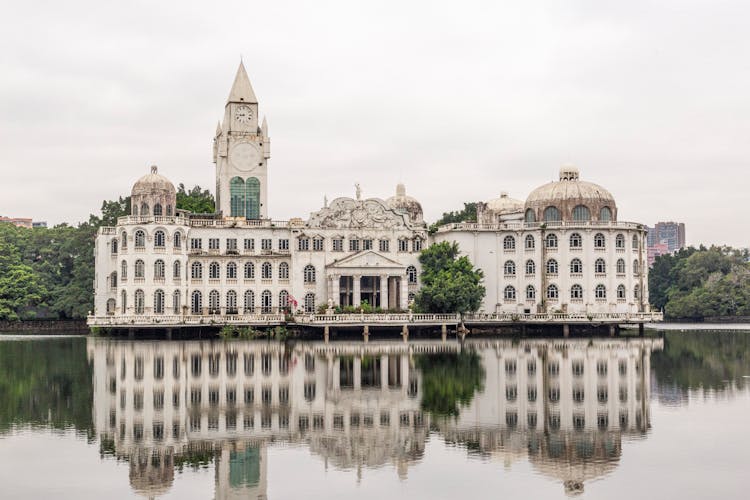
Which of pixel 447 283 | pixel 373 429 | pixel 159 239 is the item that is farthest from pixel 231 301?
pixel 373 429

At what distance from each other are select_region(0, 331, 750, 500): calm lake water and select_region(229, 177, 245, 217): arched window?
41.8 m

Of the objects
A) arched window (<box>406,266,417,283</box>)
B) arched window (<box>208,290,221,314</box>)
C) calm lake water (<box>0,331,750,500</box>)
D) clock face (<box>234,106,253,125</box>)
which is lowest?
calm lake water (<box>0,331,750,500</box>)

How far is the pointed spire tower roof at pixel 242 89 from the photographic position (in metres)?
96.3

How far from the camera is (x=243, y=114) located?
315 ft

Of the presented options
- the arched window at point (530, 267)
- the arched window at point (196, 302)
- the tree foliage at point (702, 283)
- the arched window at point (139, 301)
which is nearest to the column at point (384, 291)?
the arched window at point (530, 267)

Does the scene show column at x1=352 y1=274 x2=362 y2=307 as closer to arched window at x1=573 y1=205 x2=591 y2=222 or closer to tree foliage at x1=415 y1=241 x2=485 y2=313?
tree foliage at x1=415 y1=241 x2=485 y2=313

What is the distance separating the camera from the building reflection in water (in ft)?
83.9

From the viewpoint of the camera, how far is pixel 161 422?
31.5 m

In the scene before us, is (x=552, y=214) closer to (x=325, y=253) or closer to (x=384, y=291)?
(x=384, y=291)

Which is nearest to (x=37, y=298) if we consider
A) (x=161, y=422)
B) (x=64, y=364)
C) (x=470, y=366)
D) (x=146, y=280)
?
(x=146, y=280)

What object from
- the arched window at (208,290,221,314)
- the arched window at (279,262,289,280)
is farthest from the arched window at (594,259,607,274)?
the arched window at (208,290,221,314)

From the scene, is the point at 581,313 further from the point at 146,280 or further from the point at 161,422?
the point at 161,422

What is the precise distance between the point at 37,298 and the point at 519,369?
65.7 metres

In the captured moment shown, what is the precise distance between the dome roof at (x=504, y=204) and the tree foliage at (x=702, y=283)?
33.6 meters
